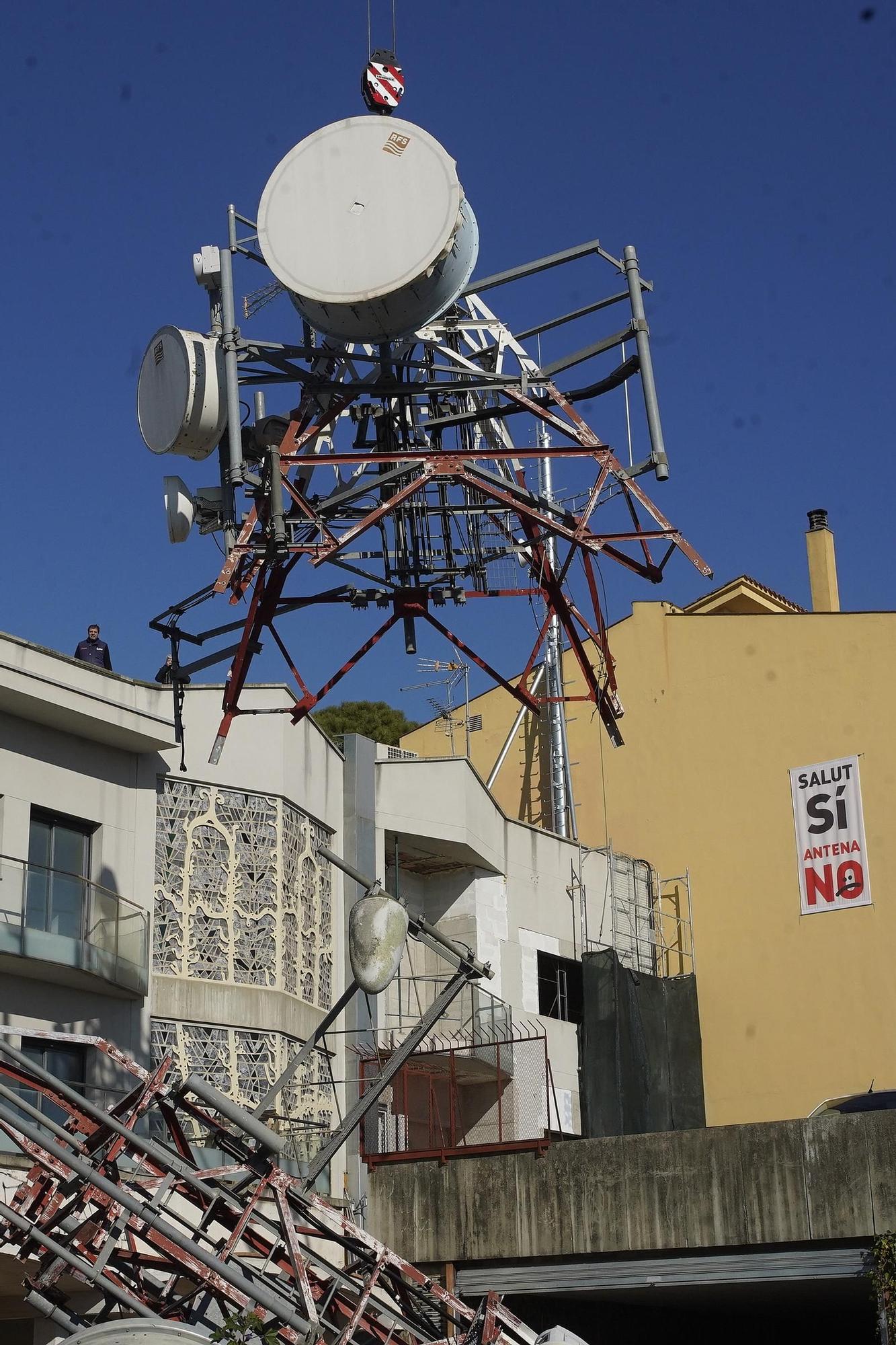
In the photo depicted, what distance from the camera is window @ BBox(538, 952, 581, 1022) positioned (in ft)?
129

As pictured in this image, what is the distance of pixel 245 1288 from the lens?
16.5 m

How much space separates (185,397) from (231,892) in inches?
478

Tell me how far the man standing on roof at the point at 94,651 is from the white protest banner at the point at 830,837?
16850 mm

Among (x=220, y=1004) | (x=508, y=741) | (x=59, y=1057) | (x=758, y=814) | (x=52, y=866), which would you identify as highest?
(x=508, y=741)

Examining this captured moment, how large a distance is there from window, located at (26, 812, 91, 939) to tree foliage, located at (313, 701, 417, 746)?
3332cm

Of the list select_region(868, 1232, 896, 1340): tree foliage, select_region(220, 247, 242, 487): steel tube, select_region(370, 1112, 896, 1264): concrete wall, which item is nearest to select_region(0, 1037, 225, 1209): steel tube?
select_region(220, 247, 242, 487): steel tube

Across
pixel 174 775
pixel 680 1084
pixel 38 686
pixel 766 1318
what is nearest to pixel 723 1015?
pixel 680 1084

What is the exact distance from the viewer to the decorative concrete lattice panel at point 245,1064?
28.9 meters

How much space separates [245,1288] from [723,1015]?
25.1 meters

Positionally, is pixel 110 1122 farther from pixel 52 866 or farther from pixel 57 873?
pixel 52 866

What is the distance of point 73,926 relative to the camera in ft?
90.6

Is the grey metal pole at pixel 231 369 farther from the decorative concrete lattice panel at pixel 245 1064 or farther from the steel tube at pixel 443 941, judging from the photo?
the decorative concrete lattice panel at pixel 245 1064

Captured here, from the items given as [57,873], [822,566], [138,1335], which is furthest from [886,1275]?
[822,566]

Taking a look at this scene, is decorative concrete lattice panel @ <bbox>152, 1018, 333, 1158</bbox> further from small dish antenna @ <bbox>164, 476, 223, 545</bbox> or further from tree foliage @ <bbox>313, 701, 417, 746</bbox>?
tree foliage @ <bbox>313, 701, 417, 746</bbox>
